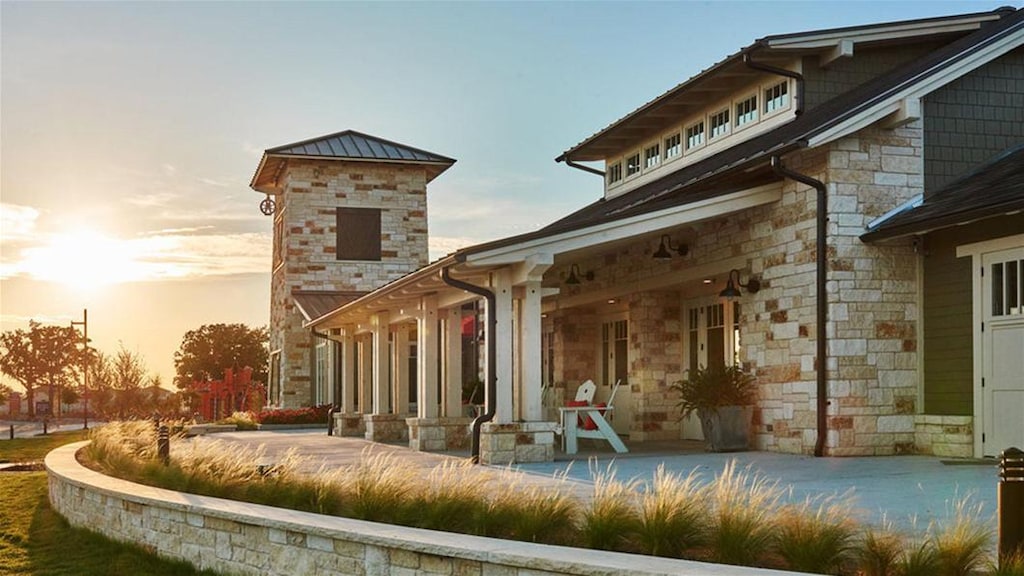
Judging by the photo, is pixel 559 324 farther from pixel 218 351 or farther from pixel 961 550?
pixel 218 351

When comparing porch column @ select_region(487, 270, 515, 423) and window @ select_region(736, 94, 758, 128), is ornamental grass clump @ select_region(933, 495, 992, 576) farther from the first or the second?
window @ select_region(736, 94, 758, 128)

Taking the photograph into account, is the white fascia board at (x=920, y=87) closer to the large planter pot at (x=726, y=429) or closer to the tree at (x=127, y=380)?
the large planter pot at (x=726, y=429)

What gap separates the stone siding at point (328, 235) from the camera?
Answer: 33.3 meters

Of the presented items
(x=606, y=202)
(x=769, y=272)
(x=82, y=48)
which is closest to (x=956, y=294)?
(x=769, y=272)

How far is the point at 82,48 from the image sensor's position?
1655 centimetres

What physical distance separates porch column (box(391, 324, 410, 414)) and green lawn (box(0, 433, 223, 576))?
7.57 meters

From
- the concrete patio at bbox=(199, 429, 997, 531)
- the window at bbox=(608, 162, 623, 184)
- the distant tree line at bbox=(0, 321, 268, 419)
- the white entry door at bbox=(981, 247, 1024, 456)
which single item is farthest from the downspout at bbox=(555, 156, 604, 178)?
the distant tree line at bbox=(0, 321, 268, 419)

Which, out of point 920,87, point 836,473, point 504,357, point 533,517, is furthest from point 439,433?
point 533,517

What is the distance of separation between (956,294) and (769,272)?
2391mm

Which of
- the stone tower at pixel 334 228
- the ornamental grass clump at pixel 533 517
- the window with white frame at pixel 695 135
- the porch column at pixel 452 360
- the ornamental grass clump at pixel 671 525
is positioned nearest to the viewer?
the ornamental grass clump at pixel 671 525

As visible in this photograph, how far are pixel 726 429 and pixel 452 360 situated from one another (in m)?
4.35

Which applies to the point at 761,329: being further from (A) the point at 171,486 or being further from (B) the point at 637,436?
(A) the point at 171,486

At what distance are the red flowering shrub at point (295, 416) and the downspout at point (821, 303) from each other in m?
18.1

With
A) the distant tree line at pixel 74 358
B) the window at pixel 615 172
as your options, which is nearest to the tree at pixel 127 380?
the distant tree line at pixel 74 358
